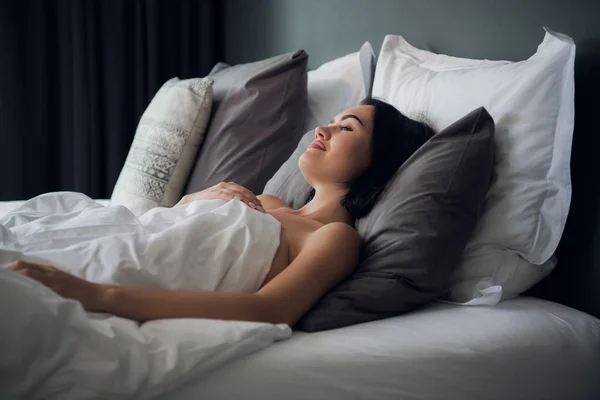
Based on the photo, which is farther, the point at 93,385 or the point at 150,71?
the point at 150,71

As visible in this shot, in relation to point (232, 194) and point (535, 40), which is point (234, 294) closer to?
point (232, 194)

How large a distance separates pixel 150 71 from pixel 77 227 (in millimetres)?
2038

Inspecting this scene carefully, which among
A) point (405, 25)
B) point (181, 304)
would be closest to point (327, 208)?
point (181, 304)

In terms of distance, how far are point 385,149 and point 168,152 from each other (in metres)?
0.98

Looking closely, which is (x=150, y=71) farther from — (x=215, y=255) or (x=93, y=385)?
(x=93, y=385)

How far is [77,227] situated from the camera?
133 centimetres

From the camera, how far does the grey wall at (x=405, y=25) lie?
5.08 ft

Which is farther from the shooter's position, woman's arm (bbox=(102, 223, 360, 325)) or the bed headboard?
the bed headboard

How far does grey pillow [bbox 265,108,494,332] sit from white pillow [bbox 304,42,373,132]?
722mm

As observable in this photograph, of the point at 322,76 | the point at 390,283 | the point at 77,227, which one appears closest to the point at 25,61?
the point at 322,76

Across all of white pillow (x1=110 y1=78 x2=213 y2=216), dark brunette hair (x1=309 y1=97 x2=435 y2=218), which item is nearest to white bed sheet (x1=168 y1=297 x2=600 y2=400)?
dark brunette hair (x1=309 y1=97 x2=435 y2=218)

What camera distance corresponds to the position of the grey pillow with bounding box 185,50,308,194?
2234mm

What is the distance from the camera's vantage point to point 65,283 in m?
1.09

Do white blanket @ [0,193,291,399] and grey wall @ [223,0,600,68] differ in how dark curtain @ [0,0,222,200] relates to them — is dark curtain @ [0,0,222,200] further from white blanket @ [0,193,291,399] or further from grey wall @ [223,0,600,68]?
white blanket @ [0,193,291,399]
